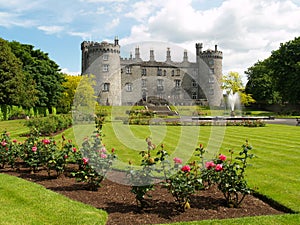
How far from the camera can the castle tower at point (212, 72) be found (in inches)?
2516

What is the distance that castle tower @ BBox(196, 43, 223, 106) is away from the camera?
Result: 63906mm

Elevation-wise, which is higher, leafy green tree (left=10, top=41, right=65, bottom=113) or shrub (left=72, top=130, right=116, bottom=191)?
leafy green tree (left=10, top=41, right=65, bottom=113)

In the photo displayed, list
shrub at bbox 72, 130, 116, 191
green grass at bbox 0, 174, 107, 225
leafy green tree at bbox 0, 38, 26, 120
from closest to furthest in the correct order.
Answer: green grass at bbox 0, 174, 107, 225 → shrub at bbox 72, 130, 116, 191 → leafy green tree at bbox 0, 38, 26, 120

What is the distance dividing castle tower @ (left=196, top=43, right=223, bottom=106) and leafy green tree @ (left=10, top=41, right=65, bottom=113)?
30.3m

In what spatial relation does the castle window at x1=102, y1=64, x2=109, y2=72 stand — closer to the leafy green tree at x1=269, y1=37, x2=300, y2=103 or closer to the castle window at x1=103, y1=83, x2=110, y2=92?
the castle window at x1=103, y1=83, x2=110, y2=92

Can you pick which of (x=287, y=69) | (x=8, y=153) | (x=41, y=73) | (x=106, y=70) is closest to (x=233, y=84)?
(x=287, y=69)

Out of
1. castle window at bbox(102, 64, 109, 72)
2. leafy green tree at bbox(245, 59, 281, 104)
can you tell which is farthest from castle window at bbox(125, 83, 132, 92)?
leafy green tree at bbox(245, 59, 281, 104)

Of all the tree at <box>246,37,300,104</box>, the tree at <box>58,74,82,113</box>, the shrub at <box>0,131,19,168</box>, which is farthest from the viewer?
the tree at <box>58,74,82,113</box>

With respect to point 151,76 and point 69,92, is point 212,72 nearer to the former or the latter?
point 151,76

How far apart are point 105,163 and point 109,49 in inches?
1926

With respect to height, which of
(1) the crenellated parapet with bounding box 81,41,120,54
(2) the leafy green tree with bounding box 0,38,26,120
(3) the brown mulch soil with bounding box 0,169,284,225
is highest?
(1) the crenellated parapet with bounding box 81,41,120,54

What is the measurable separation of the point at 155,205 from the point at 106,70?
50865 millimetres

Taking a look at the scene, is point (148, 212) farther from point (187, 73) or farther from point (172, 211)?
point (187, 73)

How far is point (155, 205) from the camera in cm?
593
